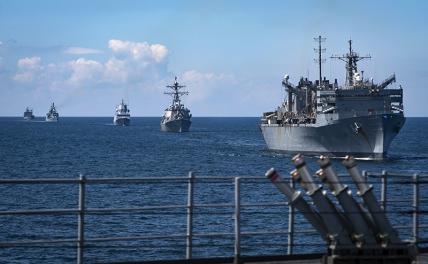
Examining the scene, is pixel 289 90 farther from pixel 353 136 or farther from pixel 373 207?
pixel 373 207

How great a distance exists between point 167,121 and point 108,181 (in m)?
166

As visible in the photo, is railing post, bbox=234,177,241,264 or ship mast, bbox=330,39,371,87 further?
ship mast, bbox=330,39,371,87

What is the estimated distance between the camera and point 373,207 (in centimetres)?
902

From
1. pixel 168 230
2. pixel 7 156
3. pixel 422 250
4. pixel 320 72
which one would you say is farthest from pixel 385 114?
pixel 422 250

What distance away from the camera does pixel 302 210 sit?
8.97 meters

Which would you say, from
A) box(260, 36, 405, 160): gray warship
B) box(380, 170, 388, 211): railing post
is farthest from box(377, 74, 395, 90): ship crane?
box(380, 170, 388, 211): railing post

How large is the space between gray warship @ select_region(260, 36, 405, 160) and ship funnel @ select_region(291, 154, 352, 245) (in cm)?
6729

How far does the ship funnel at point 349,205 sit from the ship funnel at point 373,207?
0.11 meters

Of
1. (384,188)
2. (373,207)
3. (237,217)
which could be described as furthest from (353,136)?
(373,207)

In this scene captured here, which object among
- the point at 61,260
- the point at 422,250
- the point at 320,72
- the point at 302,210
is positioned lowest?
the point at 61,260

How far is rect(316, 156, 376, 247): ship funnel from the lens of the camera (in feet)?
29.0

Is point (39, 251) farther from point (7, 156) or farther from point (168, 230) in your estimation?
point (7, 156)

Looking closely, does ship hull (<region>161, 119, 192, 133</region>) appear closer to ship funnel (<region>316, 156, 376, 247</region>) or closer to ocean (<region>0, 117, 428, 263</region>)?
ocean (<region>0, 117, 428, 263</region>)

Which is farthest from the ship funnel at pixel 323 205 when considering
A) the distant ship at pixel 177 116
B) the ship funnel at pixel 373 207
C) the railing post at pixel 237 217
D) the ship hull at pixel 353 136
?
the distant ship at pixel 177 116
